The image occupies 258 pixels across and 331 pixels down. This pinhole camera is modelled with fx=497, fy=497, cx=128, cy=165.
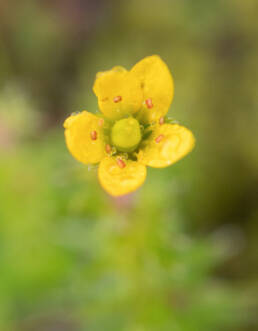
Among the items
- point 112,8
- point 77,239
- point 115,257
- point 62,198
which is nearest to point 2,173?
point 62,198

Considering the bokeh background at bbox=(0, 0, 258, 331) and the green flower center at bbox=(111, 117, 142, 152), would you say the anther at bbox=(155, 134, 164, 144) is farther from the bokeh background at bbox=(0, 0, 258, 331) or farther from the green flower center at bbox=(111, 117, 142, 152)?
the bokeh background at bbox=(0, 0, 258, 331)

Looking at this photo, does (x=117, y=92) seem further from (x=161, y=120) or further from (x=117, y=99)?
(x=161, y=120)

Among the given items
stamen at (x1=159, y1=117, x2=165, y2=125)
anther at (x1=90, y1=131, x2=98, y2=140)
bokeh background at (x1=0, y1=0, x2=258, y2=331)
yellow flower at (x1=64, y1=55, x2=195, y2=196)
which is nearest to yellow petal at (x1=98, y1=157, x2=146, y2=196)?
yellow flower at (x1=64, y1=55, x2=195, y2=196)

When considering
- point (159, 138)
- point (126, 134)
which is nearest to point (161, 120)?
point (159, 138)

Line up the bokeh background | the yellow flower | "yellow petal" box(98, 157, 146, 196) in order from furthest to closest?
the bokeh background
the yellow flower
"yellow petal" box(98, 157, 146, 196)

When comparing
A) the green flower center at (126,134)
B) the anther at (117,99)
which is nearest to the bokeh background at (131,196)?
the green flower center at (126,134)

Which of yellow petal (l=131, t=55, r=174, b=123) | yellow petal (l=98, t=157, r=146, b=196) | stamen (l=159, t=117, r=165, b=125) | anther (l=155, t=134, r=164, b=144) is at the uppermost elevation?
yellow petal (l=131, t=55, r=174, b=123)
